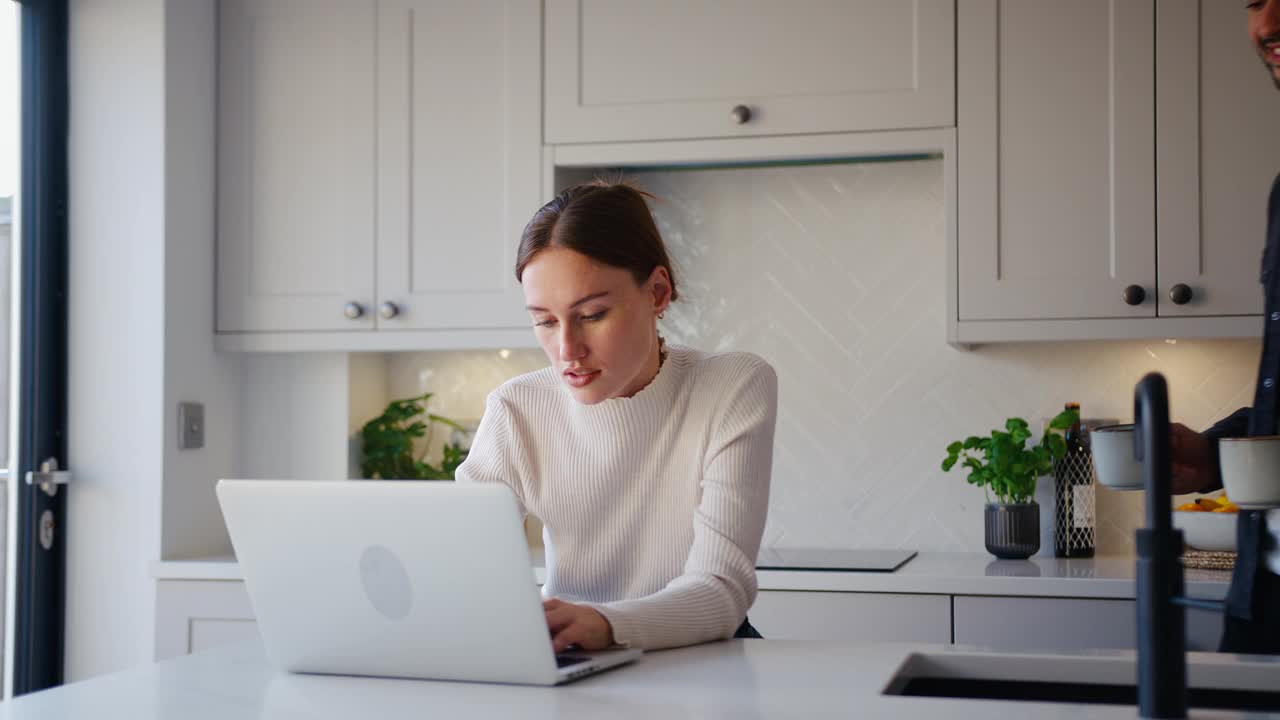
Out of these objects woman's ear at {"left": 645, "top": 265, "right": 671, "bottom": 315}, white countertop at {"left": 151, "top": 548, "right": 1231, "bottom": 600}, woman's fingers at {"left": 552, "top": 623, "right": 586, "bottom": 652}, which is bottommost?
white countertop at {"left": 151, "top": 548, "right": 1231, "bottom": 600}

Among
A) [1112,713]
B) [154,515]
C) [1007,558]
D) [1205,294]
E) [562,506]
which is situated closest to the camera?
[1112,713]

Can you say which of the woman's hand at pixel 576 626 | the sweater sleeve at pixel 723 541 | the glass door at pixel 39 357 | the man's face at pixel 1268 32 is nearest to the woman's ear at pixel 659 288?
the sweater sleeve at pixel 723 541

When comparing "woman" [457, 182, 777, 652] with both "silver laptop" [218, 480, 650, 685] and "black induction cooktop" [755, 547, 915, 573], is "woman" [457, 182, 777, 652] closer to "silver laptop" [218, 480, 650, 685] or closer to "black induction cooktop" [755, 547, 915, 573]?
"silver laptop" [218, 480, 650, 685]

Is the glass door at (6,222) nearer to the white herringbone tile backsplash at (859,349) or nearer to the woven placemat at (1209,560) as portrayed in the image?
the white herringbone tile backsplash at (859,349)

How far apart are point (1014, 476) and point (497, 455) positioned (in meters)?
1.45

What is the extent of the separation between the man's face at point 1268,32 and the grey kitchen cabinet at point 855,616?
1216 mm

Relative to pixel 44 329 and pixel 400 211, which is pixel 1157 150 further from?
pixel 44 329

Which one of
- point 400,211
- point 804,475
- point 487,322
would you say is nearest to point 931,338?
point 804,475

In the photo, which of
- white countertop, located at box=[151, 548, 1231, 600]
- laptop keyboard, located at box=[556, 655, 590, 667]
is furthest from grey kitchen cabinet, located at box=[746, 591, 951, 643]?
laptop keyboard, located at box=[556, 655, 590, 667]

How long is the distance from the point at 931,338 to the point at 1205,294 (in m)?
0.66

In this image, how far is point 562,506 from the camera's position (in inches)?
69.7

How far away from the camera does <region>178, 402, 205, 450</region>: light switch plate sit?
10.3 ft

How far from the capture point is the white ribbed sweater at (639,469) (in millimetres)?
1701

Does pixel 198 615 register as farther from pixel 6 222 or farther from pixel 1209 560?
pixel 1209 560
